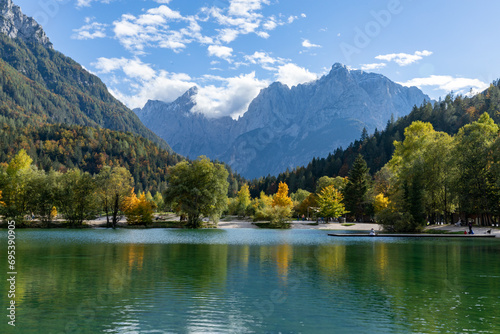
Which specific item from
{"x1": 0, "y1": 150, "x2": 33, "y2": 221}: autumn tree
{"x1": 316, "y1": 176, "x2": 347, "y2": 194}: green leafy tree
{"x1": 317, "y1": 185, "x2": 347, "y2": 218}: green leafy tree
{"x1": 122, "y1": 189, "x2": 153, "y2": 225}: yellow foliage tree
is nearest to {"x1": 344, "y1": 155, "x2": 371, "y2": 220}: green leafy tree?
{"x1": 317, "y1": 185, "x2": 347, "y2": 218}: green leafy tree

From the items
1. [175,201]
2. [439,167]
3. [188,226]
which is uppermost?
[439,167]

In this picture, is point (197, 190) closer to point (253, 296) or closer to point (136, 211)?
point (136, 211)

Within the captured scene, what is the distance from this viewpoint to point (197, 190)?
3558 inches

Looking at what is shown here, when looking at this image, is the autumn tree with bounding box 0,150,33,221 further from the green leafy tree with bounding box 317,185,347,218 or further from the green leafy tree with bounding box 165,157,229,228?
the green leafy tree with bounding box 317,185,347,218

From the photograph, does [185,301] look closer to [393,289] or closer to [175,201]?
[393,289]

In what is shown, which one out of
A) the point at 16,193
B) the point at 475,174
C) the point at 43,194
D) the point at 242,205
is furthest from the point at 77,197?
the point at 475,174

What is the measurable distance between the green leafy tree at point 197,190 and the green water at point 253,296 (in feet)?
196

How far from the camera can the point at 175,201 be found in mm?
95750

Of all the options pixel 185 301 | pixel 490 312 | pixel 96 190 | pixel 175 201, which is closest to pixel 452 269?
pixel 490 312

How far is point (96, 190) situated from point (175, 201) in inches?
769

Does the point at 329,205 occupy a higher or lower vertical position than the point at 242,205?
higher

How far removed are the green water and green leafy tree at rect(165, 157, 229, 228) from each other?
59.8 m

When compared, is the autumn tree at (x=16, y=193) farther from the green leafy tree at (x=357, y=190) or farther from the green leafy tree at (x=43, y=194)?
the green leafy tree at (x=357, y=190)

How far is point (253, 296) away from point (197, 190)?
72761mm
